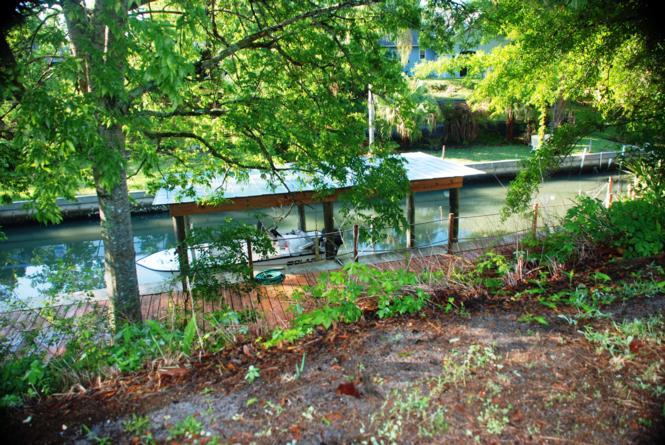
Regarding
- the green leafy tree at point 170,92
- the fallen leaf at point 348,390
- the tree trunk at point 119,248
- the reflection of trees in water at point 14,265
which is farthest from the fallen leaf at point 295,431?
the reflection of trees in water at point 14,265

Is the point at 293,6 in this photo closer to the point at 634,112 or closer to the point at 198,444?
the point at 634,112

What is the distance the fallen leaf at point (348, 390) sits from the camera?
226 cm

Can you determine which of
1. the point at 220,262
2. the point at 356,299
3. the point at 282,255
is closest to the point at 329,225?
the point at 282,255

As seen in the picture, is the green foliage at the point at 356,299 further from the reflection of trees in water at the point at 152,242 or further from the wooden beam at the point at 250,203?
Result: the reflection of trees in water at the point at 152,242

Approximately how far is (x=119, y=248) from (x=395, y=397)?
4.12 meters

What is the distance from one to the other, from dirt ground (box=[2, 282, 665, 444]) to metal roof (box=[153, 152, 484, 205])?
195 inches

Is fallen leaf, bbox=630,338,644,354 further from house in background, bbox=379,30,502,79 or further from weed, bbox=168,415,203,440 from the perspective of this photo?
house in background, bbox=379,30,502,79

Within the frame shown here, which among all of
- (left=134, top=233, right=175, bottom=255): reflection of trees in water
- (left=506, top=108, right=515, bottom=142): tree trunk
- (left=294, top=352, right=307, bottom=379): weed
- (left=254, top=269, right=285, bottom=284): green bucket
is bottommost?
(left=134, top=233, right=175, bottom=255): reflection of trees in water

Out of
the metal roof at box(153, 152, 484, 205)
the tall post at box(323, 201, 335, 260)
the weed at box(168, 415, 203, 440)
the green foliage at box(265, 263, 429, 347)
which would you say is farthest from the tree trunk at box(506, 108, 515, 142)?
the weed at box(168, 415, 203, 440)

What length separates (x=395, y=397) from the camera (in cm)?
224

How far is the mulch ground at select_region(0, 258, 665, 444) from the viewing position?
2010 millimetres

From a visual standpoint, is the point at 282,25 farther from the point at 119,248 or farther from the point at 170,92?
the point at 119,248

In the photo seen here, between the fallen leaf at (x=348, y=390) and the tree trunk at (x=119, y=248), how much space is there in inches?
136

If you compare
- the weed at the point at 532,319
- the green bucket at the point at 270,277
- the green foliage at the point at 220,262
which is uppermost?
the weed at the point at 532,319
